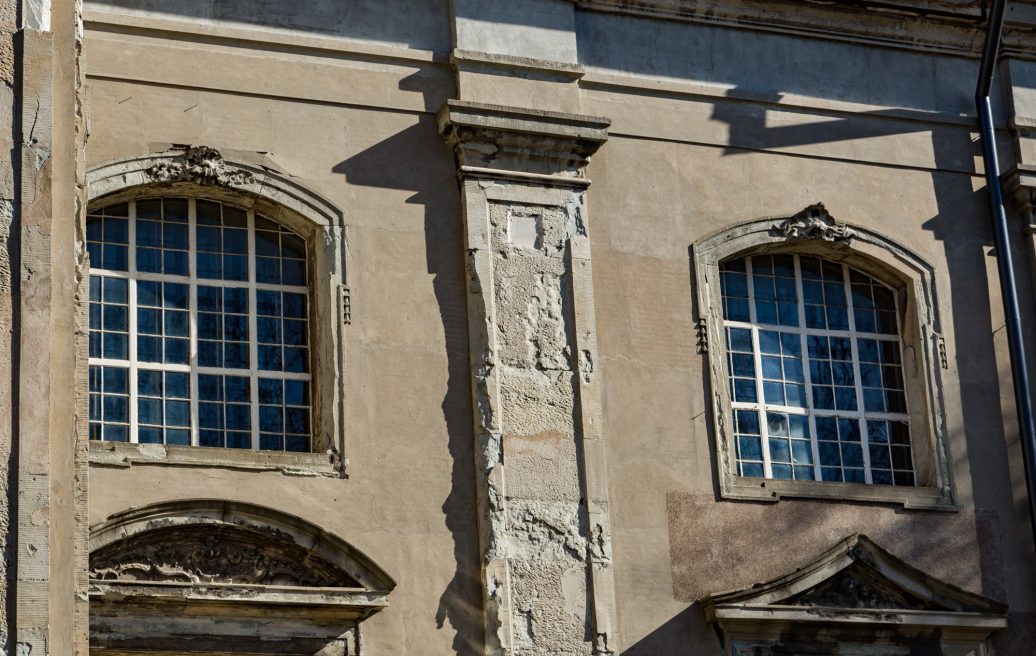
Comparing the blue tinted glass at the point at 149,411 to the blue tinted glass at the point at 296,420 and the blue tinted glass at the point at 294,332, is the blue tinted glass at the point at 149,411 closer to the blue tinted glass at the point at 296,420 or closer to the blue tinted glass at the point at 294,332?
the blue tinted glass at the point at 296,420

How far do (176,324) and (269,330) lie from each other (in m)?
0.72

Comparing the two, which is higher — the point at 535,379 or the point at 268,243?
the point at 268,243

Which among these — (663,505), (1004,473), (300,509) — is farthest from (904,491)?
(300,509)

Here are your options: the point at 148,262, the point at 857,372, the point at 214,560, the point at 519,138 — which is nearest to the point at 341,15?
the point at 519,138

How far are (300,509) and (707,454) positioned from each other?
3.48m

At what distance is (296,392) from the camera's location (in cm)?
1619

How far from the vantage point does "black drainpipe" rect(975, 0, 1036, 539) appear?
17.8 meters

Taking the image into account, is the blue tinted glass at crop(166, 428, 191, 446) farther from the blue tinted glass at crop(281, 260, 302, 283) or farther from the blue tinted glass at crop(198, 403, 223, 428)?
the blue tinted glass at crop(281, 260, 302, 283)

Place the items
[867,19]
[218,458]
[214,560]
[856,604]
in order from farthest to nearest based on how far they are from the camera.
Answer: [867,19], [856,604], [218,458], [214,560]

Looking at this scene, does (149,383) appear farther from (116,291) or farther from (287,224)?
(287,224)

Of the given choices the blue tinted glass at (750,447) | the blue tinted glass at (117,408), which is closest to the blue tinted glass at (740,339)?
the blue tinted glass at (750,447)

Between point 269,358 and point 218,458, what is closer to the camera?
point 218,458

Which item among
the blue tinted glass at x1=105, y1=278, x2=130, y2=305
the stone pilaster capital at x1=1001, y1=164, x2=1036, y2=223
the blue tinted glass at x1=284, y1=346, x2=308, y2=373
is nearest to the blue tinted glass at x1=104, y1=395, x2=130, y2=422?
the blue tinted glass at x1=105, y1=278, x2=130, y2=305

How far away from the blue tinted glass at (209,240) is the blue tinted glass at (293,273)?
52 cm
